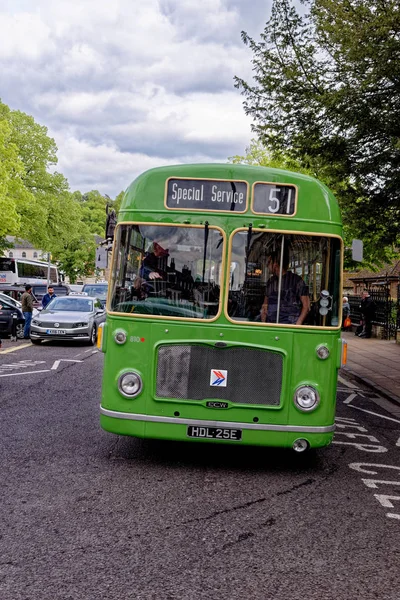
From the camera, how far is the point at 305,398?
609cm

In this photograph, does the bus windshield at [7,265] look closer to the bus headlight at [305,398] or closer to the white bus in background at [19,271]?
the white bus in background at [19,271]

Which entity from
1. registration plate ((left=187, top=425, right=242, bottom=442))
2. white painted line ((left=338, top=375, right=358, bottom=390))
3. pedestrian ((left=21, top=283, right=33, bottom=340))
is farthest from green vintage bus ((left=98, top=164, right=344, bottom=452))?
pedestrian ((left=21, top=283, right=33, bottom=340))

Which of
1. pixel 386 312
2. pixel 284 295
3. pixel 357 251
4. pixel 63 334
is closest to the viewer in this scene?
pixel 284 295

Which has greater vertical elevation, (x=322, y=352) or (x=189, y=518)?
(x=322, y=352)

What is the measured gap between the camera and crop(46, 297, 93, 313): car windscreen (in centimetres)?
2031

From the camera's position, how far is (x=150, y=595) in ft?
11.5

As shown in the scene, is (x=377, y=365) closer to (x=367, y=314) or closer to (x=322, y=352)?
(x=367, y=314)

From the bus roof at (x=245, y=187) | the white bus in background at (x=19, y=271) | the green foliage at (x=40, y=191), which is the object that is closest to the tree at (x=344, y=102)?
the bus roof at (x=245, y=187)

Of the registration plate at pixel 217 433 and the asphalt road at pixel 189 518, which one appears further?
the registration plate at pixel 217 433

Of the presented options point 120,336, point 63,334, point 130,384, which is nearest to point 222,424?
point 130,384

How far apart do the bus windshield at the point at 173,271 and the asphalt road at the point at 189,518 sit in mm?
1515

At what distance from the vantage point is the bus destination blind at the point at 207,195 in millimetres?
6246

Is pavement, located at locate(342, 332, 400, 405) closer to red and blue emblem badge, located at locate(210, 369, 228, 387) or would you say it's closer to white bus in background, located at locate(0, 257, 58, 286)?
red and blue emblem badge, located at locate(210, 369, 228, 387)

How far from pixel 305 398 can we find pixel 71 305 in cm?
1528
